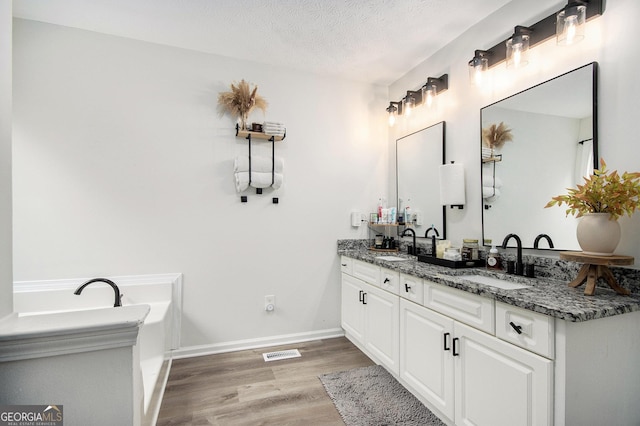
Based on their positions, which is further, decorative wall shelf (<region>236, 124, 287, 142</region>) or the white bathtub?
decorative wall shelf (<region>236, 124, 287, 142</region>)

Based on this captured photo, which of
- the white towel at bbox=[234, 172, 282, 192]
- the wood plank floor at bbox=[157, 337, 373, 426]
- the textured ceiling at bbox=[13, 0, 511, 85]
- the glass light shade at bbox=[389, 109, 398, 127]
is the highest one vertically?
the textured ceiling at bbox=[13, 0, 511, 85]

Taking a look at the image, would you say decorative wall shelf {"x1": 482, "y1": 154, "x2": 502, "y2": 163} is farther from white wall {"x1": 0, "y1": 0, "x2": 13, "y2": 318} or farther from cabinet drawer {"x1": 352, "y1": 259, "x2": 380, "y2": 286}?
white wall {"x1": 0, "y1": 0, "x2": 13, "y2": 318}

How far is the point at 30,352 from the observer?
2.37 ft

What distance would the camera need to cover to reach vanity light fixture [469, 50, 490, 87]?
209 centimetres

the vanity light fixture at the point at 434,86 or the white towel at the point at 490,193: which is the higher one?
the vanity light fixture at the point at 434,86

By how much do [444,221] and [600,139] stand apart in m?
1.16

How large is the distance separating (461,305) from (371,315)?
100 centimetres

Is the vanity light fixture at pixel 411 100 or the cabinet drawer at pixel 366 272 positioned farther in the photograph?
the vanity light fixture at pixel 411 100

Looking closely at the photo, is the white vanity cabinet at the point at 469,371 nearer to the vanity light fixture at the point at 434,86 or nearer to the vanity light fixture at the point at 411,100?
the vanity light fixture at the point at 434,86

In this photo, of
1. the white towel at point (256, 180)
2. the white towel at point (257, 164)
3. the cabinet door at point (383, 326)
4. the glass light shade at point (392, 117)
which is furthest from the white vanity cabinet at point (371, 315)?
the glass light shade at point (392, 117)

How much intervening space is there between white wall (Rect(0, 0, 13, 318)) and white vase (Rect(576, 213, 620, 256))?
7.10 ft

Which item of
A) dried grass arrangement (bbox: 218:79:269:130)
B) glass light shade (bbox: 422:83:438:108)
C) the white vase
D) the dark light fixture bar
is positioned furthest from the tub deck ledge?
glass light shade (bbox: 422:83:438:108)

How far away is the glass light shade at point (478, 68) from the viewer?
6.86 ft

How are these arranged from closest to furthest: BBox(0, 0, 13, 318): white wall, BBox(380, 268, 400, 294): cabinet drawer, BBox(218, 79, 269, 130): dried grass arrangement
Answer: BBox(0, 0, 13, 318): white wall < BBox(380, 268, 400, 294): cabinet drawer < BBox(218, 79, 269, 130): dried grass arrangement
